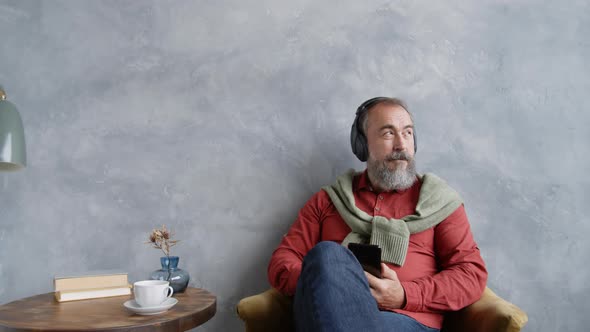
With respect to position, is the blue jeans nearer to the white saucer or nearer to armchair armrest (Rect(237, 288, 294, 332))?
armchair armrest (Rect(237, 288, 294, 332))

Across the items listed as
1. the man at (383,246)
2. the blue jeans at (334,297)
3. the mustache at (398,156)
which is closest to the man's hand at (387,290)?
the man at (383,246)

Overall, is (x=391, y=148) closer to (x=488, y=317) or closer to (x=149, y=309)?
(x=488, y=317)

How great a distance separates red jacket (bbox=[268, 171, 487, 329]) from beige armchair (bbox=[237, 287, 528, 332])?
46mm

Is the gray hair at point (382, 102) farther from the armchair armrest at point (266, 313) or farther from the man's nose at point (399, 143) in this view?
the armchair armrest at point (266, 313)

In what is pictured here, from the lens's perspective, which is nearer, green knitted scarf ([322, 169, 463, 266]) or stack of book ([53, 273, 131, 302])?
stack of book ([53, 273, 131, 302])

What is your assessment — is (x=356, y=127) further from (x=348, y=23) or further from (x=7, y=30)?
(x=7, y=30)

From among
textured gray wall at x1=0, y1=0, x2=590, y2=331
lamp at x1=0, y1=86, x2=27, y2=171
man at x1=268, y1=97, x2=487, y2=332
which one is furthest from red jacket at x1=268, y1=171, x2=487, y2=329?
lamp at x1=0, y1=86, x2=27, y2=171

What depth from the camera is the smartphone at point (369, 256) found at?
57.7 inches

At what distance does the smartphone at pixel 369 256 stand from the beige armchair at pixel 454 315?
35cm

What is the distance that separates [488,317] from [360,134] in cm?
86

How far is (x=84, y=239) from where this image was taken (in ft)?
6.41

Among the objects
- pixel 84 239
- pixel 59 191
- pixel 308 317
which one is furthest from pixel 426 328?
pixel 59 191

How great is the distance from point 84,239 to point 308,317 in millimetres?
1212

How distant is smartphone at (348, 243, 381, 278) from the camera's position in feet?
4.81
